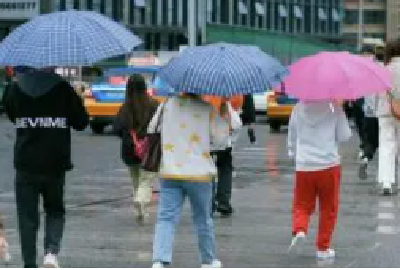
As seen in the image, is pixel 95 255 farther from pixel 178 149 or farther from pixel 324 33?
pixel 324 33

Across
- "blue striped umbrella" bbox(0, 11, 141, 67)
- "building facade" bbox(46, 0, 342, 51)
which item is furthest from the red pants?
"building facade" bbox(46, 0, 342, 51)

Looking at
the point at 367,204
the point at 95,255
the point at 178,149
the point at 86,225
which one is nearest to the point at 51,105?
the point at 178,149

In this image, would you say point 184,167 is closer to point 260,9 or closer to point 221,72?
point 221,72

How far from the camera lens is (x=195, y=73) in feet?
29.5

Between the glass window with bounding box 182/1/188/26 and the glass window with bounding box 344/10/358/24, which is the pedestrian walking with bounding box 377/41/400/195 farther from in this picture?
the glass window with bounding box 344/10/358/24

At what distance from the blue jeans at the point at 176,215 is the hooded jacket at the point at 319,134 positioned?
1.30 meters

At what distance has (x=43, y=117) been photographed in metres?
8.92

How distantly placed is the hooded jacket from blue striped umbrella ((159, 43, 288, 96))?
41.0 inches

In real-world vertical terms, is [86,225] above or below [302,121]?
below

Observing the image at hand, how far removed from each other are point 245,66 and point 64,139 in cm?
145

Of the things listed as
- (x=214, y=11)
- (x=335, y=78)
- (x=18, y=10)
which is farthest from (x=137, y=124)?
(x=214, y=11)

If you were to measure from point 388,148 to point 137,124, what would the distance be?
155 inches

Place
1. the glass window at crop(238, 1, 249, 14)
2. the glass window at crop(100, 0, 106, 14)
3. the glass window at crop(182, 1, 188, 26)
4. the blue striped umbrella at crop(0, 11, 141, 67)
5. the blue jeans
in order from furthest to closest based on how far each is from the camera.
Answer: the glass window at crop(238, 1, 249, 14), the glass window at crop(182, 1, 188, 26), the glass window at crop(100, 0, 106, 14), the blue jeans, the blue striped umbrella at crop(0, 11, 141, 67)

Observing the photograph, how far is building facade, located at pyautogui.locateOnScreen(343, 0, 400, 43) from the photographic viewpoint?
15012cm
